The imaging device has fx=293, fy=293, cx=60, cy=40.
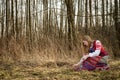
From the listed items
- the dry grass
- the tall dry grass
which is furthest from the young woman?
the tall dry grass

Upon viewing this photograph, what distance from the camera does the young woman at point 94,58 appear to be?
621cm

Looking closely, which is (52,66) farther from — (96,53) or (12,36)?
(12,36)

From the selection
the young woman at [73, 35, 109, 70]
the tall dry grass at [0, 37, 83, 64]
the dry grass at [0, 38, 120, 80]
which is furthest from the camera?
the tall dry grass at [0, 37, 83, 64]

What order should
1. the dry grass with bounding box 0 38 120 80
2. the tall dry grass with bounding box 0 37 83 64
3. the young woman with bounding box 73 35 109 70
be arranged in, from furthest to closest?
1. the tall dry grass with bounding box 0 37 83 64
2. the dry grass with bounding box 0 38 120 80
3. the young woman with bounding box 73 35 109 70

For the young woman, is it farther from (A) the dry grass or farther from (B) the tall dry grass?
(B) the tall dry grass

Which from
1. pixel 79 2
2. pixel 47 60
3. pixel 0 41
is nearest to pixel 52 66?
pixel 47 60

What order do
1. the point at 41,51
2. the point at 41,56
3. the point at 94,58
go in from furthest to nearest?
the point at 41,51, the point at 41,56, the point at 94,58

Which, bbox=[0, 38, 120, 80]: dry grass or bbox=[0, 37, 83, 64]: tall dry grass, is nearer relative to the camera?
bbox=[0, 38, 120, 80]: dry grass

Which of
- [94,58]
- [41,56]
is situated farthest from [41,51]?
[94,58]

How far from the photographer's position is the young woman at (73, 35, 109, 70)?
6.21m

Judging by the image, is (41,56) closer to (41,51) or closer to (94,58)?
(41,51)

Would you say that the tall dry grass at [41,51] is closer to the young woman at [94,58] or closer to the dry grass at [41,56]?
the dry grass at [41,56]

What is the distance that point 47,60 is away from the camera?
7.99 m

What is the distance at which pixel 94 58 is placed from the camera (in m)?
6.32
